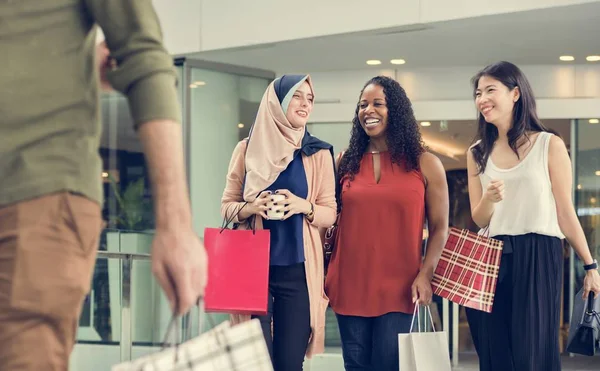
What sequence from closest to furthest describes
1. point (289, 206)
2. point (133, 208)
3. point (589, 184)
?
1. point (289, 206)
2. point (589, 184)
3. point (133, 208)

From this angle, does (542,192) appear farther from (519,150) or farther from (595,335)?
(595,335)

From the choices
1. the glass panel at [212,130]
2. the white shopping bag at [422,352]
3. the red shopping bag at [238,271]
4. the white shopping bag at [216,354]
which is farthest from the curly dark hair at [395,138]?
A: the glass panel at [212,130]

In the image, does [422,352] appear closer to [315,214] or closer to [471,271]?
[471,271]

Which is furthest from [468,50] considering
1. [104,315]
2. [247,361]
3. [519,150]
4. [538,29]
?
[247,361]

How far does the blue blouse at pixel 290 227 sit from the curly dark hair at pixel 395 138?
397mm

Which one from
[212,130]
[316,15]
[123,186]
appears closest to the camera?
[316,15]

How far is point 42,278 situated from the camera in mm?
1909

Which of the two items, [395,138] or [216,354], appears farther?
[395,138]

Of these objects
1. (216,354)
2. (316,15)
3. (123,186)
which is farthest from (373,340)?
(123,186)

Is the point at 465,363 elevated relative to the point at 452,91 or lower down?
lower down

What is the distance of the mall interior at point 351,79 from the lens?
9664mm

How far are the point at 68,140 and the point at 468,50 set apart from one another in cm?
932

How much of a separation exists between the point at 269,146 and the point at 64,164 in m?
3.74

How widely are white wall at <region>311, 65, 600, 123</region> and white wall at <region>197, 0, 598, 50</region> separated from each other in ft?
6.33
